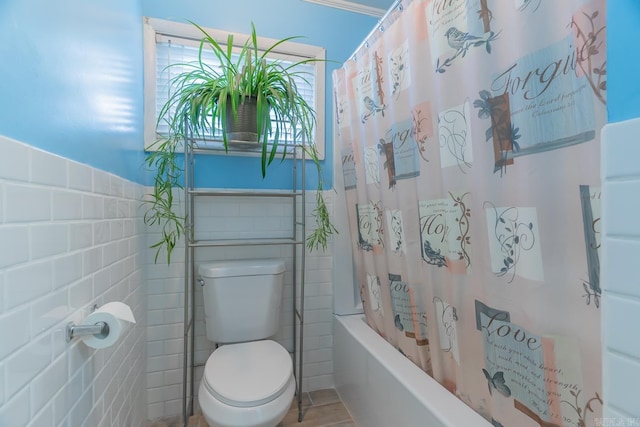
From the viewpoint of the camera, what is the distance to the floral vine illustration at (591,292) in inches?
25.5

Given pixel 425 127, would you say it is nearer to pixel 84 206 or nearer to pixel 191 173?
pixel 84 206

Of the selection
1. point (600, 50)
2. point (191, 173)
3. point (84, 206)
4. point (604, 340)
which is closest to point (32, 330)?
point (84, 206)

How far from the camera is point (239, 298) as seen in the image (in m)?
1.54

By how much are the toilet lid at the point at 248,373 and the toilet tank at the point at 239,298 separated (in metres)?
0.08

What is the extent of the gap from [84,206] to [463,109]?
112 centimetres

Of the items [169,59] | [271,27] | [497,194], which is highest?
[271,27]

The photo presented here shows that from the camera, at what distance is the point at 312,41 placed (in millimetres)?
1807

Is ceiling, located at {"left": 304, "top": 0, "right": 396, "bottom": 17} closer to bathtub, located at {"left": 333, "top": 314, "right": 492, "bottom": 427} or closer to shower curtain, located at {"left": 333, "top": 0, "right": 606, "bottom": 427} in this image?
shower curtain, located at {"left": 333, "top": 0, "right": 606, "bottom": 427}

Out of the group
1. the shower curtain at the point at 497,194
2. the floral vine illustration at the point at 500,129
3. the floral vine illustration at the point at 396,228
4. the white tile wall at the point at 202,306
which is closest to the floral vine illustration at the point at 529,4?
the shower curtain at the point at 497,194

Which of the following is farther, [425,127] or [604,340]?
[425,127]

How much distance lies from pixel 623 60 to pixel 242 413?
1.35 m

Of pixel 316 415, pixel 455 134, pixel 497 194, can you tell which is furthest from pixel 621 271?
pixel 316 415

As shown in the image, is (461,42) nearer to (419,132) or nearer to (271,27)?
(419,132)

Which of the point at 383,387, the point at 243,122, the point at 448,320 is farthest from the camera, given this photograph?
the point at 243,122
